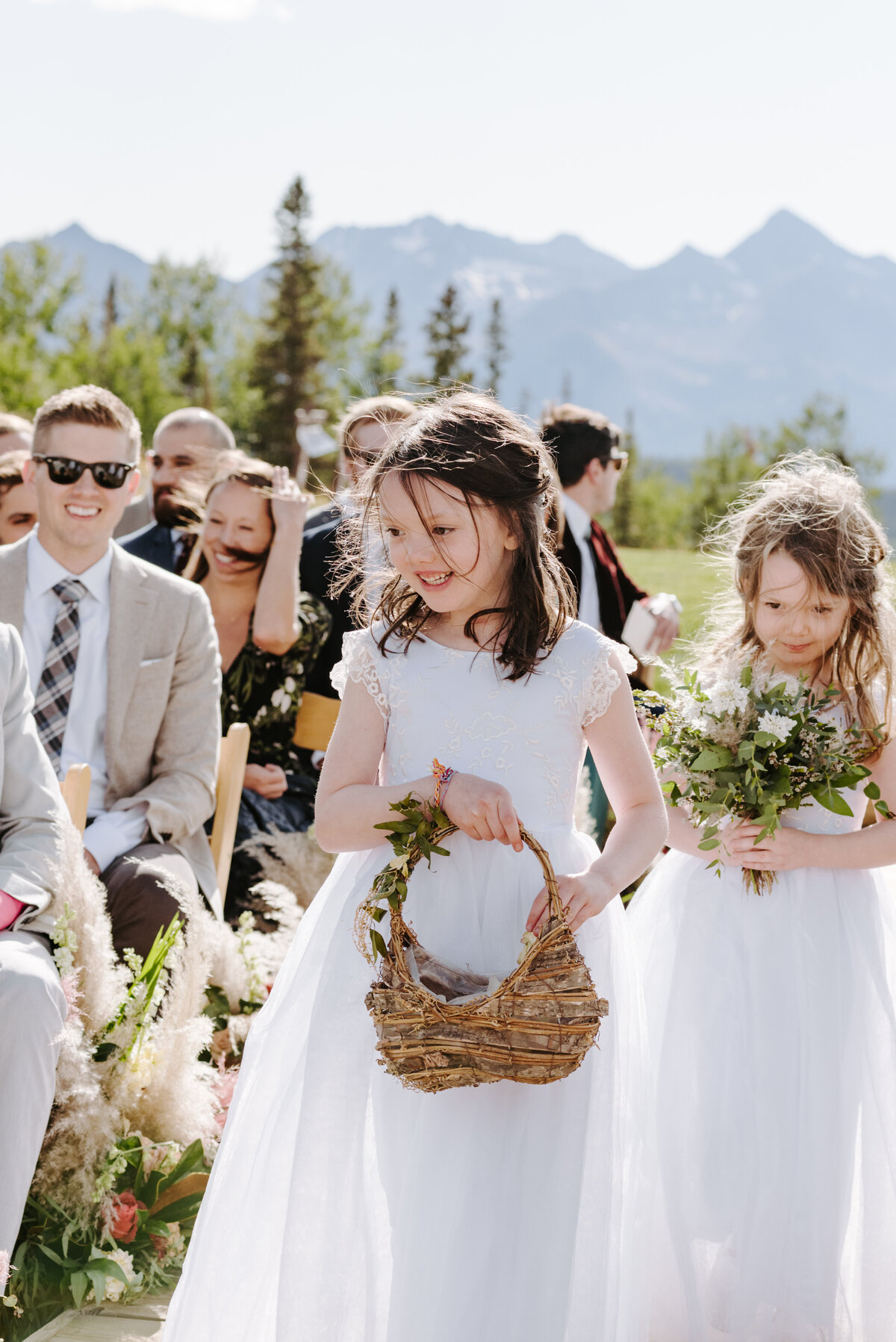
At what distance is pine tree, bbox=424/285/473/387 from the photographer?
225 ft

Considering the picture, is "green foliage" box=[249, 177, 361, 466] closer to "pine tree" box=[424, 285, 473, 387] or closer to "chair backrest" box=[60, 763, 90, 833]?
"pine tree" box=[424, 285, 473, 387]

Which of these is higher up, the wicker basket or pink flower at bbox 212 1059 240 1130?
the wicker basket

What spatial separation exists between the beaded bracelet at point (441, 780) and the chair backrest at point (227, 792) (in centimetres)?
212

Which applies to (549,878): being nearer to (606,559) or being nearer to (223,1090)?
(223,1090)

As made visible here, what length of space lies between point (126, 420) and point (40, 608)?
72 cm

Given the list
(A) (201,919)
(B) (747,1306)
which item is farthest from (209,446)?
(B) (747,1306)

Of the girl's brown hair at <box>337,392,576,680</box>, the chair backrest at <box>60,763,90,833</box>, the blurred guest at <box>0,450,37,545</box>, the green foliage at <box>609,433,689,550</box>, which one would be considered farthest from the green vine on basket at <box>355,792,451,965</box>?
the green foliage at <box>609,433,689,550</box>

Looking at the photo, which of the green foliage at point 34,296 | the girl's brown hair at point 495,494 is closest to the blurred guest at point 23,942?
the girl's brown hair at point 495,494

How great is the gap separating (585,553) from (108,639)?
2592 mm

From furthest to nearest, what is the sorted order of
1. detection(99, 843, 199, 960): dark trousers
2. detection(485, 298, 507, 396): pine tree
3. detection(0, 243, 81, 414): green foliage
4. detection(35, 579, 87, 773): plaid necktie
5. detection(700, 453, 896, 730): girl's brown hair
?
detection(485, 298, 507, 396): pine tree, detection(0, 243, 81, 414): green foliage, detection(35, 579, 87, 773): plaid necktie, detection(99, 843, 199, 960): dark trousers, detection(700, 453, 896, 730): girl's brown hair

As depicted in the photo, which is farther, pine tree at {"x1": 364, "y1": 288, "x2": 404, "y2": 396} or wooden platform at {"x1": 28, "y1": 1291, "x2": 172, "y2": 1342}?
pine tree at {"x1": 364, "y1": 288, "x2": 404, "y2": 396}

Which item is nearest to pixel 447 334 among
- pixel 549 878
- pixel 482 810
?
pixel 482 810

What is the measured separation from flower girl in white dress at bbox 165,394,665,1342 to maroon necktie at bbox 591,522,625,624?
359 cm

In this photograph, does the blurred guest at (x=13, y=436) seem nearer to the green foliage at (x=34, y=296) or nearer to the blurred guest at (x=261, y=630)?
the blurred guest at (x=261, y=630)
